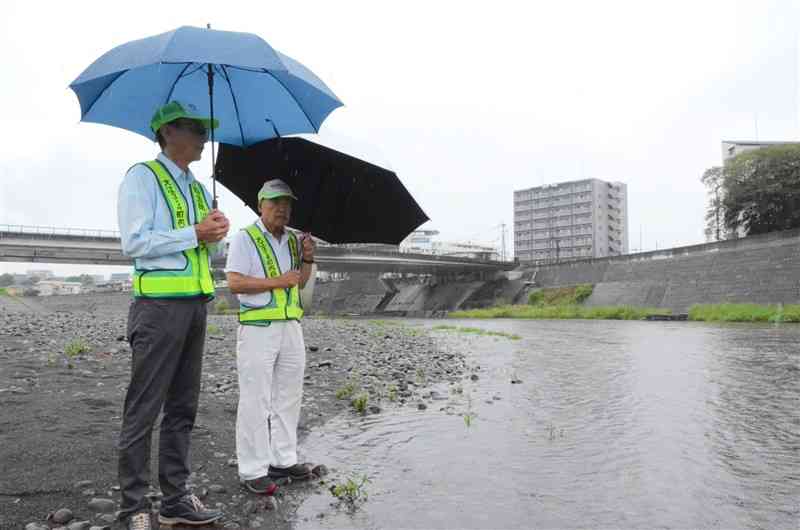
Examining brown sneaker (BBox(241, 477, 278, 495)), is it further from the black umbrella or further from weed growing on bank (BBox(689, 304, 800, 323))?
weed growing on bank (BBox(689, 304, 800, 323))

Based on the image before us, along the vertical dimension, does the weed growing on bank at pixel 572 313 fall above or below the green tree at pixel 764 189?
below

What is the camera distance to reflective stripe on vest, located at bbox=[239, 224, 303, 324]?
4309mm

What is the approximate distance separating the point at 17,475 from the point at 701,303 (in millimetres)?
46496

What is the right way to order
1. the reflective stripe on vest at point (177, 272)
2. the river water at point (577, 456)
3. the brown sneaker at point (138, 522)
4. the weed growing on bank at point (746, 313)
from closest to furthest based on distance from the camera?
the brown sneaker at point (138, 522), the reflective stripe on vest at point (177, 272), the river water at point (577, 456), the weed growing on bank at point (746, 313)

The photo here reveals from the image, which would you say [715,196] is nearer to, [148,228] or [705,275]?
[705,275]

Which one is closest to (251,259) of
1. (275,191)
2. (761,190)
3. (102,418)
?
(275,191)

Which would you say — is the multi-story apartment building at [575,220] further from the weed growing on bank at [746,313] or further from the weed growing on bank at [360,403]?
the weed growing on bank at [360,403]

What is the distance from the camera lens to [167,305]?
138 inches

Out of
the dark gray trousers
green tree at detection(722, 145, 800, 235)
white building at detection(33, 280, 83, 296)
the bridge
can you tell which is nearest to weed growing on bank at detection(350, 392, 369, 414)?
the dark gray trousers

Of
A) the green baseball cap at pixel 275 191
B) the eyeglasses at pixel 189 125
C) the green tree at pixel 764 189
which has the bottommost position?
the green baseball cap at pixel 275 191

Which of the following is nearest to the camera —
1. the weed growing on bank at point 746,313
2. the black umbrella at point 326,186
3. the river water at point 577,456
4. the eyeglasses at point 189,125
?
the eyeglasses at point 189,125

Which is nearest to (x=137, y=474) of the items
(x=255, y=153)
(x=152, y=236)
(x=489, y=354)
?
(x=152, y=236)

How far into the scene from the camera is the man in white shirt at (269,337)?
4.27 metres

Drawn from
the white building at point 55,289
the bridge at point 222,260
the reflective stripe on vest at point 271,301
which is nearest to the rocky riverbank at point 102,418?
the reflective stripe on vest at point 271,301
